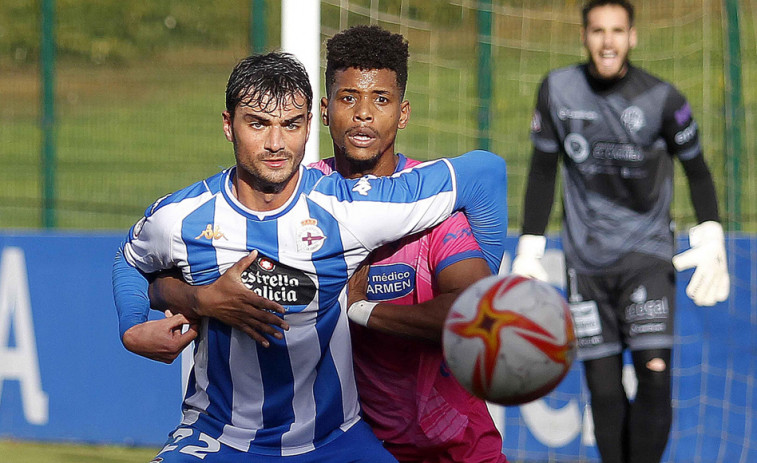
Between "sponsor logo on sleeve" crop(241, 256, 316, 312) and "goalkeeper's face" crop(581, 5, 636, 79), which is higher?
"goalkeeper's face" crop(581, 5, 636, 79)

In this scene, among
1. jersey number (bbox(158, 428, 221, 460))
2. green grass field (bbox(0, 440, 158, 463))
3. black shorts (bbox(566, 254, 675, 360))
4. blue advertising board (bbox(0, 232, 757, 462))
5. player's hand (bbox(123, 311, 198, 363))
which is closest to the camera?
player's hand (bbox(123, 311, 198, 363))

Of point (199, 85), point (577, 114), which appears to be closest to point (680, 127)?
point (577, 114)

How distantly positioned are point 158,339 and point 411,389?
0.94 m

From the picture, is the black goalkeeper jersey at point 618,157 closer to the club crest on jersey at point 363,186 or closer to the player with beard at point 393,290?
the player with beard at point 393,290

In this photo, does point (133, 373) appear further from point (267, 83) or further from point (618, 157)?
point (267, 83)

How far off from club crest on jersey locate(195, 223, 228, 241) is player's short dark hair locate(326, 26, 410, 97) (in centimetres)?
77

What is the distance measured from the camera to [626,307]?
229 inches

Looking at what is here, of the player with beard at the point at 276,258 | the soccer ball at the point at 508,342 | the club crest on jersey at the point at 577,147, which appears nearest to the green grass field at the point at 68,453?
the club crest on jersey at the point at 577,147

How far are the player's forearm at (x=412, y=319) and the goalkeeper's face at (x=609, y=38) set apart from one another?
2759mm

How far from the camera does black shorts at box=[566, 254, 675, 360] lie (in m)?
5.72

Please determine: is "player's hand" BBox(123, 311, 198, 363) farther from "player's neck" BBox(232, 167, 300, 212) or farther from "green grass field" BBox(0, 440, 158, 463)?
"green grass field" BBox(0, 440, 158, 463)

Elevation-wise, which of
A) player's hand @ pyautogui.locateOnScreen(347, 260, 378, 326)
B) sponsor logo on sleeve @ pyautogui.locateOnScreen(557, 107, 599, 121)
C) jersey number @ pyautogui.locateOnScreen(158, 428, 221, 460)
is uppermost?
sponsor logo on sleeve @ pyautogui.locateOnScreen(557, 107, 599, 121)

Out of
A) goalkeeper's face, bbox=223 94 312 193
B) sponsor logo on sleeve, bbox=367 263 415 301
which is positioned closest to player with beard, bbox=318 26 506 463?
sponsor logo on sleeve, bbox=367 263 415 301

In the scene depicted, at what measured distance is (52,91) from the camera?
877 cm
